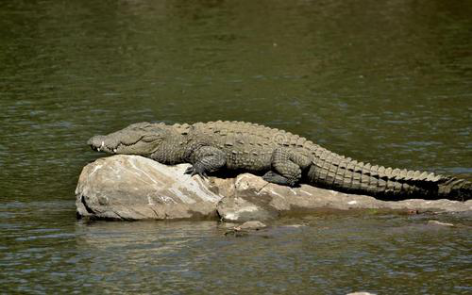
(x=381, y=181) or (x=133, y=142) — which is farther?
(x=133, y=142)

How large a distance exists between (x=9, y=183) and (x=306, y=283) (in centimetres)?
638

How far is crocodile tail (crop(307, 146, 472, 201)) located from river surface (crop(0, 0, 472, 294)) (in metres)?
0.57

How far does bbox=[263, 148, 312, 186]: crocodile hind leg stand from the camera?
12992 mm

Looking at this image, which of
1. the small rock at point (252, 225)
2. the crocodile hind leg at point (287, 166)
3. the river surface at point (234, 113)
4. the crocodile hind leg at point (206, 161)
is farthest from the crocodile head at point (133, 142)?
the small rock at point (252, 225)

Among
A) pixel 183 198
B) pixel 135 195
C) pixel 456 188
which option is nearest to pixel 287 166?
pixel 183 198

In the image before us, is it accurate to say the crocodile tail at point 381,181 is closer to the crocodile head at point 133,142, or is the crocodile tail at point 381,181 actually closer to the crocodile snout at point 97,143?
the crocodile head at point 133,142

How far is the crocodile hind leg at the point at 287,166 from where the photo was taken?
42.6 feet

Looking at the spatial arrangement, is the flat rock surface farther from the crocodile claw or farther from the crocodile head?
the crocodile head

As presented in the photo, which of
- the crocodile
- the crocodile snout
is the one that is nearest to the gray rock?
the crocodile

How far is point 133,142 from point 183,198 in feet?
4.82

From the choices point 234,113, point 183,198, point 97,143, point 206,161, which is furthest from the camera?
point 234,113

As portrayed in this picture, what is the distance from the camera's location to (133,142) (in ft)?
45.3

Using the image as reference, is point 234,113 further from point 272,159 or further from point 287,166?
point 287,166

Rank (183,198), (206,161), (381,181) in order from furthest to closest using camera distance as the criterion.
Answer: (206,161) → (381,181) → (183,198)
